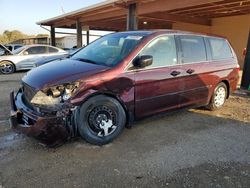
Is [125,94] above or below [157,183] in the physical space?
above

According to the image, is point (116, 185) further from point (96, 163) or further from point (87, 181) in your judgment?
point (96, 163)

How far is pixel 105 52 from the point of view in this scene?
4.73 metres

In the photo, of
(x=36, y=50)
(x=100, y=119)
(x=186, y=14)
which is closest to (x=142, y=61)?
(x=100, y=119)

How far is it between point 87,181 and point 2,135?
2.03 meters

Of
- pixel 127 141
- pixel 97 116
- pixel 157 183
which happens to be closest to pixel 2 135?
pixel 97 116

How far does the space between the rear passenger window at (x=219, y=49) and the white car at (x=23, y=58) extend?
8675mm

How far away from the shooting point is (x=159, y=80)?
458 cm

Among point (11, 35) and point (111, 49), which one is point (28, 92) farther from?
point (11, 35)

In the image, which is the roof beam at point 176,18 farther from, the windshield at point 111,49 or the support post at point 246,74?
the windshield at point 111,49

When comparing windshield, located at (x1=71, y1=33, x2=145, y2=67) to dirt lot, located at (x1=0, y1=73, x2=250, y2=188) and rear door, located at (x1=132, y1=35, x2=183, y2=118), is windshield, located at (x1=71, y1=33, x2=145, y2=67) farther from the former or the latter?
dirt lot, located at (x1=0, y1=73, x2=250, y2=188)

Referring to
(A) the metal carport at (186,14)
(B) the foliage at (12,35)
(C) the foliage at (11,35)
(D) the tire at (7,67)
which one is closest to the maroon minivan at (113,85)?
(A) the metal carport at (186,14)

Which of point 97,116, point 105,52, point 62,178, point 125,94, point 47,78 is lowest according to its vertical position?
point 62,178

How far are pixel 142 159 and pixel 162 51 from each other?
6.41 feet

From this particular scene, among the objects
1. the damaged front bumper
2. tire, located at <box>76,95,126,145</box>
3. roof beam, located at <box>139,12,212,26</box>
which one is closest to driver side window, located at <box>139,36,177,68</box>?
tire, located at <box>76,95,126,145</box>
